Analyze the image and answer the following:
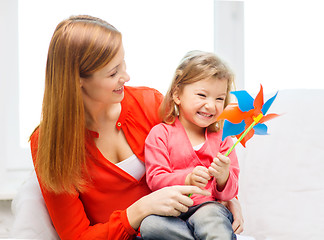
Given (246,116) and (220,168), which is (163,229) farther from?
(246,116)

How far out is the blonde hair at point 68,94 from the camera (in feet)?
3.69

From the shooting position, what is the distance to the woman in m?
1.13

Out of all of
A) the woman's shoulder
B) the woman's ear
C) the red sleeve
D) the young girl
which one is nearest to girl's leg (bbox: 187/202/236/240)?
the young girl

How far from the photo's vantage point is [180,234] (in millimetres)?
1076

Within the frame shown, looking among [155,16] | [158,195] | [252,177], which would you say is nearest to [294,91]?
[252,177]

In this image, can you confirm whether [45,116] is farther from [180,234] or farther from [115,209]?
[180,234]

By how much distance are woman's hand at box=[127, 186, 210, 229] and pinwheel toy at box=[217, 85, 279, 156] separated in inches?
6.1

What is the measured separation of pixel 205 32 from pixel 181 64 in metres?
1.06

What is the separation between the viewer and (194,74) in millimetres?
1252

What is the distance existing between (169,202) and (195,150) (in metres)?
0.23

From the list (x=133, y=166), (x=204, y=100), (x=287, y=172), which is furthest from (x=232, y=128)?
(x=287, y=172)

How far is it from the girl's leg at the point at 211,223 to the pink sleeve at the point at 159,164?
107mm

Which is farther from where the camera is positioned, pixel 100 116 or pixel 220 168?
pixel 100 116

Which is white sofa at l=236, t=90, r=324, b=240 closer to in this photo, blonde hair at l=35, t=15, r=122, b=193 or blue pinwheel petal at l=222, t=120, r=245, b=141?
blue pinwheel petal at l=222, t=120, r=245, b=141
